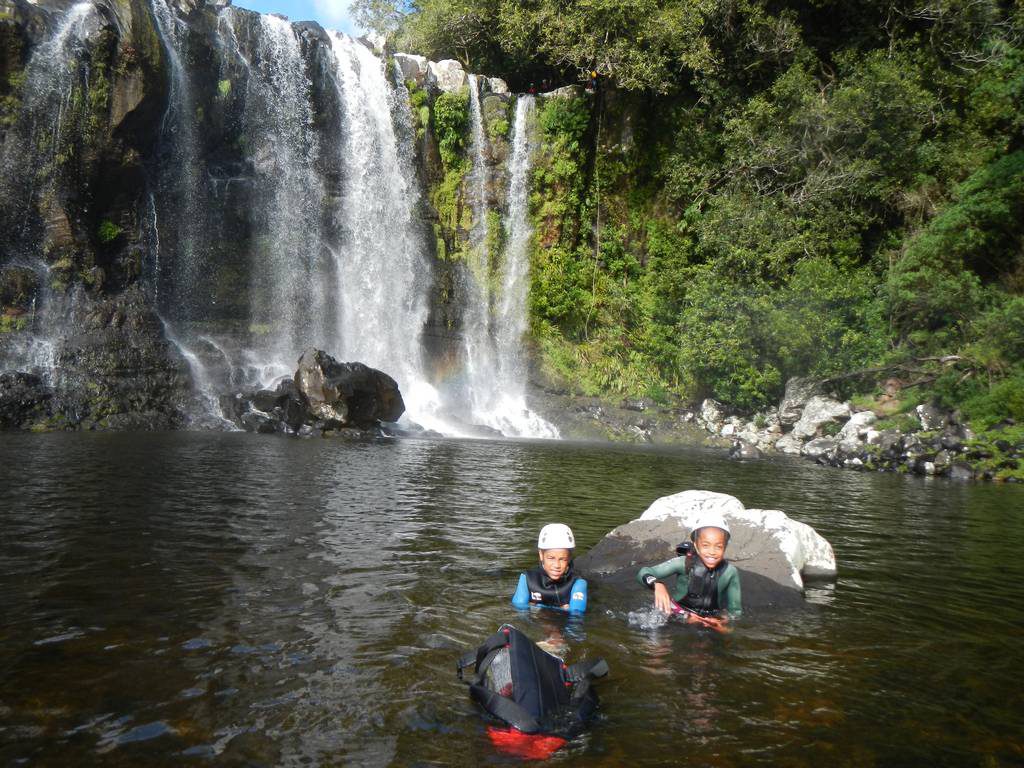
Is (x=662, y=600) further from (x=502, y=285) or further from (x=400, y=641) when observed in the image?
(x=502, y=285)

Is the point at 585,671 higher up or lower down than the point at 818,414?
lower down

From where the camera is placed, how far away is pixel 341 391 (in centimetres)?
1956

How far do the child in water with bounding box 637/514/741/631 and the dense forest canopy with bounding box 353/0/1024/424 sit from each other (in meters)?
15.9

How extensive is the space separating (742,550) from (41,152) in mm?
22327

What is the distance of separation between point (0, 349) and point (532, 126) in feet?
64.8

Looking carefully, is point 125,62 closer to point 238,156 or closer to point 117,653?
point 238,156

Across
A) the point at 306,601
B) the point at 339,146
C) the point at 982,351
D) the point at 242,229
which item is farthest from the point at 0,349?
the point at 982,351

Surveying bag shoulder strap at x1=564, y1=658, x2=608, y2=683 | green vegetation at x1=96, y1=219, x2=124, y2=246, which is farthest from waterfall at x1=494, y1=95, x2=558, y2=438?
bag shoulder strap at x1=564, y1=658, x2=608, y2=683

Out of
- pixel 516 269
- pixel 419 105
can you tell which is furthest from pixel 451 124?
pixel 516 269

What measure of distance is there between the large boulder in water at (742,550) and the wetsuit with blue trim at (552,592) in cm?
117

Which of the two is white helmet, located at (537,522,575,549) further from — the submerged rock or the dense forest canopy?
the submerged rock

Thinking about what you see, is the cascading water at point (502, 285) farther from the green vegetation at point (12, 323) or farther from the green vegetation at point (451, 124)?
the green vegetation at point (12, 323)

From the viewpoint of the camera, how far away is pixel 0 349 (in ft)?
64.1

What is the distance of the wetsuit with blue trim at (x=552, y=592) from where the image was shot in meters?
5.40
